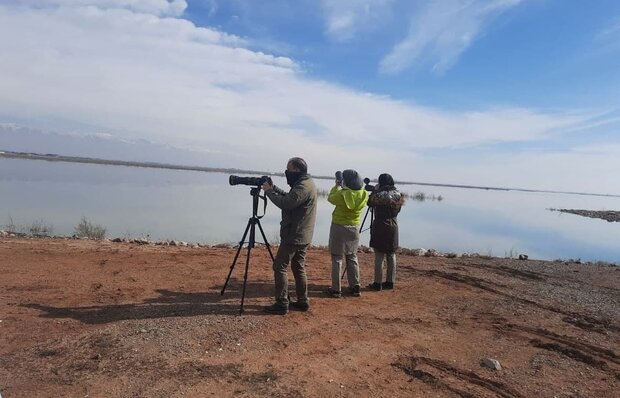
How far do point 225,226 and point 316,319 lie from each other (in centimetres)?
1248

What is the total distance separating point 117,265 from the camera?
7.73m

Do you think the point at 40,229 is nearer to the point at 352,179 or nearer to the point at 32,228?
the point at 32,228

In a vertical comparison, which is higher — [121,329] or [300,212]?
[300,212]

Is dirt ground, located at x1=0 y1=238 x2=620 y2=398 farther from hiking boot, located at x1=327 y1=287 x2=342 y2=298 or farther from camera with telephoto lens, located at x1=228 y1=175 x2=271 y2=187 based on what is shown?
camera with telephoto lens, located at x1=228 y1=175 x2=271 y2=187

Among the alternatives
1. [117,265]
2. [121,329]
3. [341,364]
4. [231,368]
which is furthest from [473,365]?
[117,265]

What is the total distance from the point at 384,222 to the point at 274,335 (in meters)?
2.99

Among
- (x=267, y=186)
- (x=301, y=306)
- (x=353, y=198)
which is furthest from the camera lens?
(x=353, y=198)

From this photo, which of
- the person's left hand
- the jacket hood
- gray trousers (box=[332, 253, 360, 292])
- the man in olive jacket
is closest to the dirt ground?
gray trousers (box=[332, 253, 360, 292])

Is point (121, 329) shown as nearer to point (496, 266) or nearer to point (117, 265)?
point (117, 265)

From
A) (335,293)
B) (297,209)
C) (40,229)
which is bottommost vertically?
(40,229)

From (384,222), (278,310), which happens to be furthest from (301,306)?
(384,222)

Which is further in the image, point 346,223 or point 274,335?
point 346,223

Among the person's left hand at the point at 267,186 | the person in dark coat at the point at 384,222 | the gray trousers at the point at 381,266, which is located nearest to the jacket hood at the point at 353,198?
the person in dark coat at the point at 384,222

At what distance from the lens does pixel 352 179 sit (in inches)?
261
